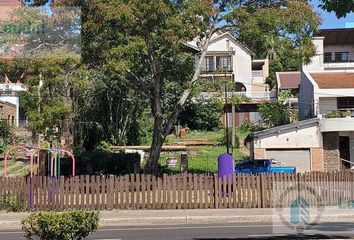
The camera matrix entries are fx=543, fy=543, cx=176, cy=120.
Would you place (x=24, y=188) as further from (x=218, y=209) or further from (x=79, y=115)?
(x=79, y=115)

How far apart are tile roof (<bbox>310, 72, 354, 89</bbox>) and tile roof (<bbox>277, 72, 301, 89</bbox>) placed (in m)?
20.3

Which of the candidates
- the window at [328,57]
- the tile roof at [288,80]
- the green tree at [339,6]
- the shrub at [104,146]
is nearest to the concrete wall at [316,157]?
the shrub at [104,146]

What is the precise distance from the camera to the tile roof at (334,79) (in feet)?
124

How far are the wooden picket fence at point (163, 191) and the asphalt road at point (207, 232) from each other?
148 inches

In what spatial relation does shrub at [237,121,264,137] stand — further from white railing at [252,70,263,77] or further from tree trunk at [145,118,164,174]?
tree trunk at [145,118,164,174]

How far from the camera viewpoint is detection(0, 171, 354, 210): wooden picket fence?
1941 centimetres

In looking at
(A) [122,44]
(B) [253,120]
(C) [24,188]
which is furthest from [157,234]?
(B) [253,120]

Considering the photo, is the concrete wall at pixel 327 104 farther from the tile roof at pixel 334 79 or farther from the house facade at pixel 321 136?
the tile roof at pixel 334 79

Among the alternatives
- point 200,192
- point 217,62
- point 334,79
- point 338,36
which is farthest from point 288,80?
point 200,192

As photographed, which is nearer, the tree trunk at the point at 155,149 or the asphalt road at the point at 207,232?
the asphalt road at the point at 207,232

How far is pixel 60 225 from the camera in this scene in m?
7.44

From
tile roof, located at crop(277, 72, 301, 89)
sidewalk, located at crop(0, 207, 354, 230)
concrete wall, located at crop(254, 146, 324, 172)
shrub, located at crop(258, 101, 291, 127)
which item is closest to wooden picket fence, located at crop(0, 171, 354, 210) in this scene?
sidewalk, located at crop(0, 207, 354, 230)

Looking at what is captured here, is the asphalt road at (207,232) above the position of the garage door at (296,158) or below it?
below

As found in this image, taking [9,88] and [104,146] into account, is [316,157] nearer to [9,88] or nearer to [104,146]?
[104,146]
